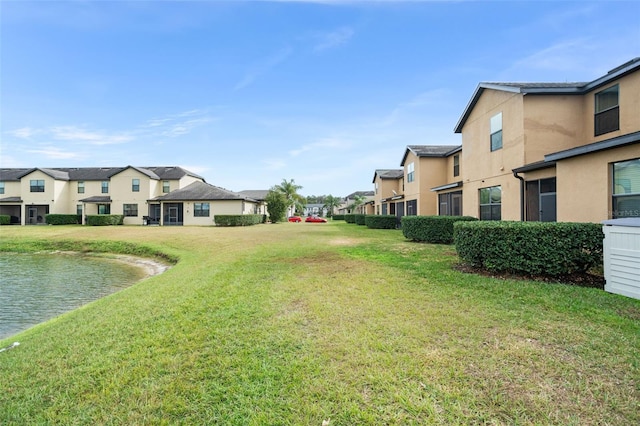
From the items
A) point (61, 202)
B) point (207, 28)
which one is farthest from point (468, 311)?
point (61, 202)

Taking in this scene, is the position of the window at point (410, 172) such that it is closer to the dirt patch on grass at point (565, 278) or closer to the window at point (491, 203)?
the window at point (491, 203)

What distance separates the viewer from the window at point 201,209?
1286 inches

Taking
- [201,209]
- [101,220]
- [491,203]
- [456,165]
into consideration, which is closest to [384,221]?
[456,165]

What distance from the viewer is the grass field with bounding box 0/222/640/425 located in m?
2.38

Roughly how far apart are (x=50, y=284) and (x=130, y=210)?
29.3 m

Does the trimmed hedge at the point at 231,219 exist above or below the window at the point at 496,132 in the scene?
below

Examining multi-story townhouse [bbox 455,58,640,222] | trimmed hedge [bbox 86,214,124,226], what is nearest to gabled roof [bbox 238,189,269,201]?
trimmed hedge [bbox 86,214,124,226]

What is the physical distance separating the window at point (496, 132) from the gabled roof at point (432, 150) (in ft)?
18.2

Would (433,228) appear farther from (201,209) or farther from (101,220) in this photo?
(101,220)

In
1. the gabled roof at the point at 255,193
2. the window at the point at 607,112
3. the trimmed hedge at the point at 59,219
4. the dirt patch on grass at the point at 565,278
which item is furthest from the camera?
the gabled roof at the point at 255,193

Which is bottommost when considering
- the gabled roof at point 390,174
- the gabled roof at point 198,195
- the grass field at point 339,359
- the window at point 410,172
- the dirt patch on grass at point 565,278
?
the grass field at point 339,359

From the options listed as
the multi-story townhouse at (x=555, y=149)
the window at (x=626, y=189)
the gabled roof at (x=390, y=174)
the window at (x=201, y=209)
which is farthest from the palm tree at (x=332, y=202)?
the window at (x=626, y=189)

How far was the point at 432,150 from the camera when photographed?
71.7 feet

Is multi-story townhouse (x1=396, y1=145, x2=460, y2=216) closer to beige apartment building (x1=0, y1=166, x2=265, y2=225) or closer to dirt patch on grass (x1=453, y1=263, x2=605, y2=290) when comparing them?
dirt patch on grass (x1=453, y1=263, x2=605, y2=290)
